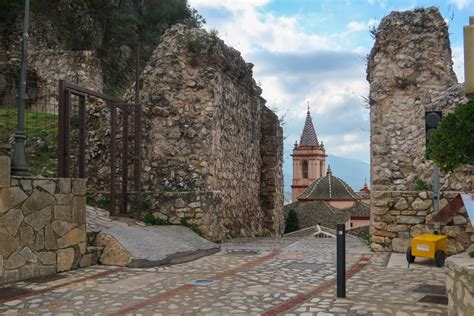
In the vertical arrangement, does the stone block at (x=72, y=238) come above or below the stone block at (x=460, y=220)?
below

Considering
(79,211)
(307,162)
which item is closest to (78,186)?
(79,211)

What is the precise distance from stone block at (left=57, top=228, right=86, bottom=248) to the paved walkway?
43cm

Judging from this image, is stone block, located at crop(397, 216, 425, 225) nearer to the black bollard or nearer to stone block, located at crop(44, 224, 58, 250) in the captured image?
the black bollard

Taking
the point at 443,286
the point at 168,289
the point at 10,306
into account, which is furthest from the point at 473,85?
the point at 10,306

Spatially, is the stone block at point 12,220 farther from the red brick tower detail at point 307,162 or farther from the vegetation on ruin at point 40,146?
the red brick tower detail at point 307,162

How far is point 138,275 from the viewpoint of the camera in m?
6.98

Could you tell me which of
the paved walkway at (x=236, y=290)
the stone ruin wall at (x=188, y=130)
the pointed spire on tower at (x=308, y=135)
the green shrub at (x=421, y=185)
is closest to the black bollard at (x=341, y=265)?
the paved walkway at (x=236, y=290)

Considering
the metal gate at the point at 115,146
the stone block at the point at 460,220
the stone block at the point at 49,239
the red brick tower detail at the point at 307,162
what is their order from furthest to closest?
1. the red brick tower detail at the point at 307,162
2. the stone block at the point at 460,220
3. the metal gate at the point at 115,146
4. the stone block at the point at 49,239

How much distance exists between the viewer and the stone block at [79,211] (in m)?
7.65

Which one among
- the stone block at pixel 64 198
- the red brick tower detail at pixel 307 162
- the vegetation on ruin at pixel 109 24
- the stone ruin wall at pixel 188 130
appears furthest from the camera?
the red brick tower detail at pixel 307 162

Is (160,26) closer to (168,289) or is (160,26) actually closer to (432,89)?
(432,89)

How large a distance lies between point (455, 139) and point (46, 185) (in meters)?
5.35

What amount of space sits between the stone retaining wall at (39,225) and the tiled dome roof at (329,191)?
46141 millimetres

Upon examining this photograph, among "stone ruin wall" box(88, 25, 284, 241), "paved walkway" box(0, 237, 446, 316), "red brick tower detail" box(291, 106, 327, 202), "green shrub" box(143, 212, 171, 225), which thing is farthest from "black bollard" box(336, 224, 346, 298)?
"red brick tower detail" box(291, 106, 327, 202)
